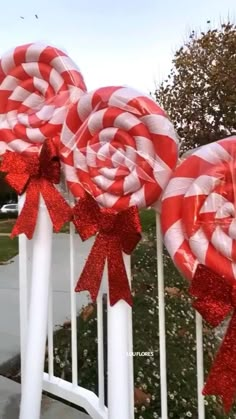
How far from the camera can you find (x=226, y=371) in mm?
1454

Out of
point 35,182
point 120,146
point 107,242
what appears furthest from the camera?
point 35,182

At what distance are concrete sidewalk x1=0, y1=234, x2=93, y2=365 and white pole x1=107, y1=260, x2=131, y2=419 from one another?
31.8 inches

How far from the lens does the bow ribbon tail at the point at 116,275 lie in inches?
68.7

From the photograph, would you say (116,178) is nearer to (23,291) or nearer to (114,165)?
(114,165)

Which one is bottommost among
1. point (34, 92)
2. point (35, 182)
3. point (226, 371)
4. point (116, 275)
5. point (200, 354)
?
point (200, 354)

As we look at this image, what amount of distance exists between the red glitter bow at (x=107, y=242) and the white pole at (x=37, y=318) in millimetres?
303

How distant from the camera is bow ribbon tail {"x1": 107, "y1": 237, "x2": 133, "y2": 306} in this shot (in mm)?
1745

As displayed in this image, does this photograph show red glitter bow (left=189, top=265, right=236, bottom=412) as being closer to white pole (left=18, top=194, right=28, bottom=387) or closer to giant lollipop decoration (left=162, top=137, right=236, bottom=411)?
giant lollipop decoration (left=162, top=137, right=236, bottom=411)

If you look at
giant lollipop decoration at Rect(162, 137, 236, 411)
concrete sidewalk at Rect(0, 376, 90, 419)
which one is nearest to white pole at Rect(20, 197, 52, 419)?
concrete sidewalk at Rect(0, 376, 90, 419)

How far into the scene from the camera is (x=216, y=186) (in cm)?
142

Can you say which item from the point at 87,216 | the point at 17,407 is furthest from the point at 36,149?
the point at 17,407

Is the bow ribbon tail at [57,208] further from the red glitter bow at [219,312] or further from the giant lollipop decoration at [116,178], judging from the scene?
the red glitter bow at [219,312]

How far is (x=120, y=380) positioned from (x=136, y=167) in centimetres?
77

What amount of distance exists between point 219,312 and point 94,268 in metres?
0.54
